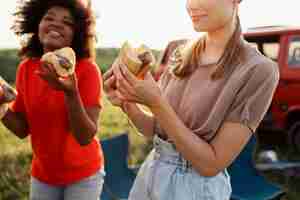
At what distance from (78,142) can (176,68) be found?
82 centimetres

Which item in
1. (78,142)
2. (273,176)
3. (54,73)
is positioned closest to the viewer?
(54,73)

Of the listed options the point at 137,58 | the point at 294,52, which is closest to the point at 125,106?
the point at 137,58

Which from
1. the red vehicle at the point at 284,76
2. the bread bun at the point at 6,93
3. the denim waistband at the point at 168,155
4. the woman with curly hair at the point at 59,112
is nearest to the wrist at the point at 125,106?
the denim waistband at the point at 168,155

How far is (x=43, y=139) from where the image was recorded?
8.20 ft

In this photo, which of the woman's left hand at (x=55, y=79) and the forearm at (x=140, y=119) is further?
the woman's left hand at (x=55, y=79)

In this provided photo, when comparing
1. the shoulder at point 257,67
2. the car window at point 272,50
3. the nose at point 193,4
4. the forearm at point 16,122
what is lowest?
the car window at point 272,50

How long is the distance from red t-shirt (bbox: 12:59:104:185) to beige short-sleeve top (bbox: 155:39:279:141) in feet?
2.76

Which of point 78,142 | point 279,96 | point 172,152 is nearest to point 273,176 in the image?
point 279,96

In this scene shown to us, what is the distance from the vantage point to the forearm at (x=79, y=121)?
228cm

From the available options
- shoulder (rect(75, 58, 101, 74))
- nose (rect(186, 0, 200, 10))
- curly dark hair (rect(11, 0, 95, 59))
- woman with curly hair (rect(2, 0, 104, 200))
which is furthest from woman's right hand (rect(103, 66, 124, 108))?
curly dark hair (rect(11, 0, 95, 59))

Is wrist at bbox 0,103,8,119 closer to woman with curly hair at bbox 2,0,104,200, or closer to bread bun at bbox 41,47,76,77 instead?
woman with curly hair at bbox 2,0,104,200

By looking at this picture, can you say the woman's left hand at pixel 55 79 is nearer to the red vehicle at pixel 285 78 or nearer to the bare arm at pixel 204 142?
the bare arm at pixel 204 142

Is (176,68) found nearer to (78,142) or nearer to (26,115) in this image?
(78,142)

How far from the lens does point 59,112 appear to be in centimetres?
245
